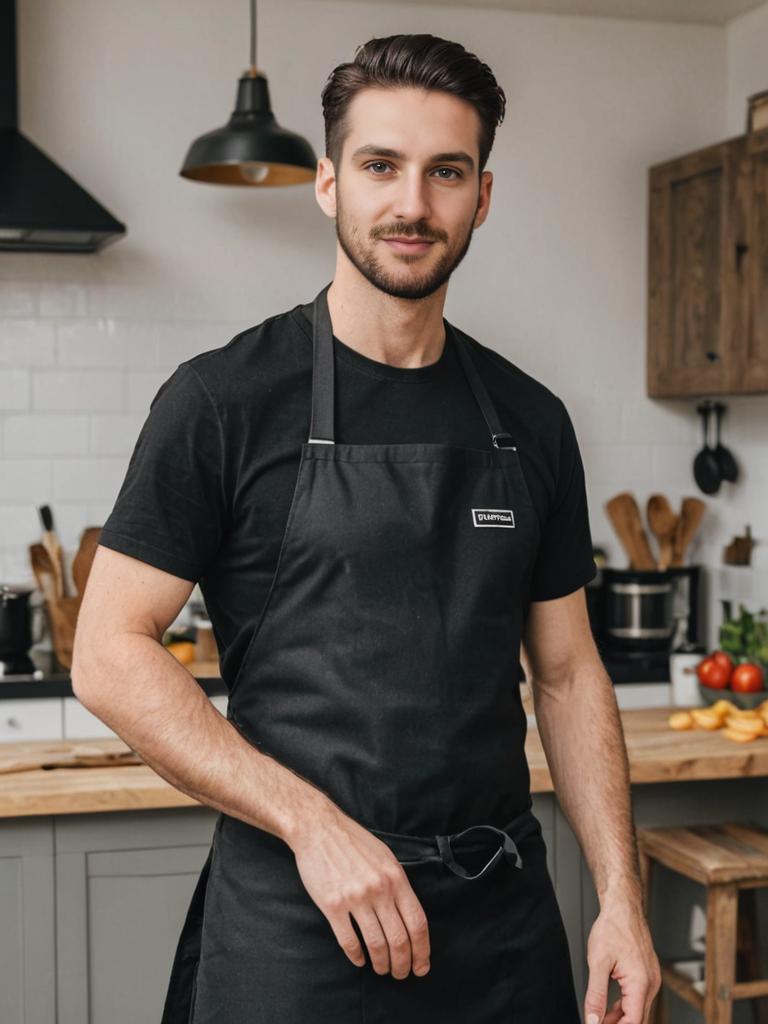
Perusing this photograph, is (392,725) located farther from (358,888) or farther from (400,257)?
(400,257)

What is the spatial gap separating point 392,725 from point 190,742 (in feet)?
0.78

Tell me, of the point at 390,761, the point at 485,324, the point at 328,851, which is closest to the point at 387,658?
the point at 390,761

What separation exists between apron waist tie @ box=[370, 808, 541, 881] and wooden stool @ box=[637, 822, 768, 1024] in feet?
4.42

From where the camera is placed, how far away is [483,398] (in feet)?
5.83

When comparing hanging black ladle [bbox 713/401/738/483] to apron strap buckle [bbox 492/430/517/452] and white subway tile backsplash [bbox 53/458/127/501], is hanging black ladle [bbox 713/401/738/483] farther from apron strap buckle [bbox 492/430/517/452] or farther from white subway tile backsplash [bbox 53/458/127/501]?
apron strap buckle [bbox 492/430/517/452]

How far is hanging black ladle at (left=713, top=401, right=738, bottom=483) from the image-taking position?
15.7ft

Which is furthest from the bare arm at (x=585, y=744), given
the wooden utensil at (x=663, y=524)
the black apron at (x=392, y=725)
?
the wooden utensil at (x=663, y=524)

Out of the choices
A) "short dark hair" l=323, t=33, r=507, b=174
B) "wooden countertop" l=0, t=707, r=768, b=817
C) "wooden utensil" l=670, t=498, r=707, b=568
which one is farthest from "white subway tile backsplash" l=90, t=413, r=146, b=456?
"short dark hair" l=323, t=33, r=507, b=174

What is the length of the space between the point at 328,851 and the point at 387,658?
24 cm

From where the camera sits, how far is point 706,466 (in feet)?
15.9

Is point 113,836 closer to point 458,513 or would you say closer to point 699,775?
point 699,775

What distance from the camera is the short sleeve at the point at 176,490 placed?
154 centimetres

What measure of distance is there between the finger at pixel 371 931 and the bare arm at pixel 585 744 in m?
0.35

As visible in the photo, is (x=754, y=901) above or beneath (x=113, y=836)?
beneath
